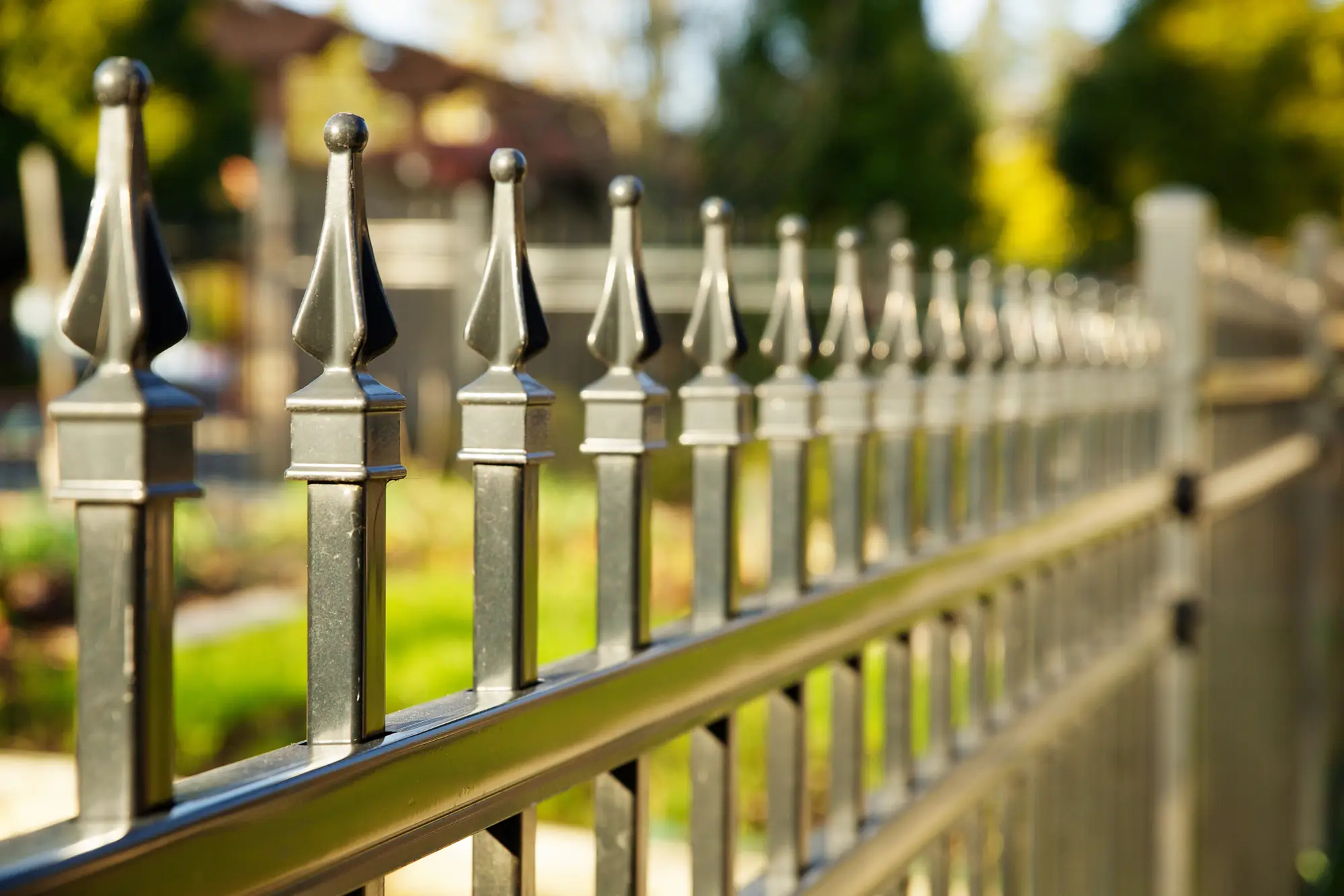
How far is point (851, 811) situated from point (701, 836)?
38cm

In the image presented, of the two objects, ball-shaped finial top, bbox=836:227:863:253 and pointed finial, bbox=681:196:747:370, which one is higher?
ball-shaped finial top, bbox=836:227:863:253

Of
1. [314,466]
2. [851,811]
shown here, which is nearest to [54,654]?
[851,811]

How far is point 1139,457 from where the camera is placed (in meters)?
3.38

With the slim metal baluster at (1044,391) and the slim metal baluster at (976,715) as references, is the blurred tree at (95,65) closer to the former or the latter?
the slim metal baluster at (1044,391)

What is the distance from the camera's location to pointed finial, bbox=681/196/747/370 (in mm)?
1386

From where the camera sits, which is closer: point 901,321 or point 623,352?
point 623,352

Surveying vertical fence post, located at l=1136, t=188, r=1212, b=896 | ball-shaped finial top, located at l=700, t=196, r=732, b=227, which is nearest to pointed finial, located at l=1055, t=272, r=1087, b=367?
vertical fence post, located at l=1136, t=188, r=1212, b=896

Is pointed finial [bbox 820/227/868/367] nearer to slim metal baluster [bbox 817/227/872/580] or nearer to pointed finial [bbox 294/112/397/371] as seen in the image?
slim metal baluster [bbox 817/227/872/580]

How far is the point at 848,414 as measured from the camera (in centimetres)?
175

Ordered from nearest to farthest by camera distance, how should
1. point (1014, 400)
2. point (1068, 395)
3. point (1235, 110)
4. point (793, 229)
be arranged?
point (793, 229)
point (1014, 400)
point (1068, 395)
point (1235, 110)

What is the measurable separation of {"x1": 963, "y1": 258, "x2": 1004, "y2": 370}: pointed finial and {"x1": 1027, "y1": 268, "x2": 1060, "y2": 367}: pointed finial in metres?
0.29

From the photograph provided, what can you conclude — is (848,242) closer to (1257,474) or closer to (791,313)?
(791,313)

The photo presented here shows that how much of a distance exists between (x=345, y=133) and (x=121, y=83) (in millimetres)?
166

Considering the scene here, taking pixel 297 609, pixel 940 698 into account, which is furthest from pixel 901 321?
pixel 297 609
